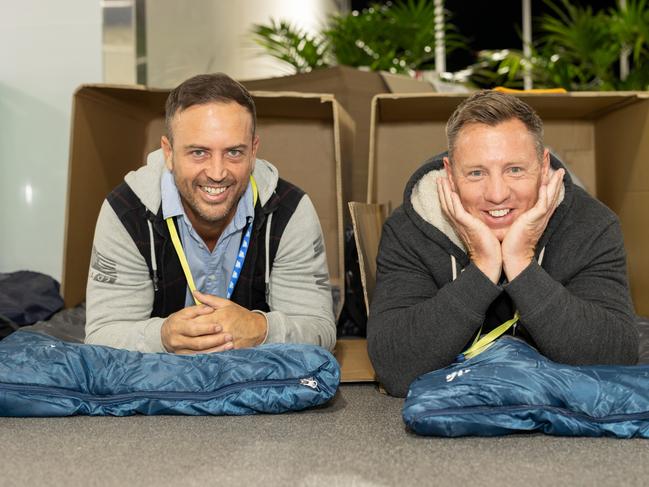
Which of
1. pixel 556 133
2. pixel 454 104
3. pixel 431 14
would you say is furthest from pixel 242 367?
pixel 431 14

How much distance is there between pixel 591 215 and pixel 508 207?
173mm

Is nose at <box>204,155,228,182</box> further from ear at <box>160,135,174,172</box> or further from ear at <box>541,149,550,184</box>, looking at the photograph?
ear at <box>541,149,550,184</box>

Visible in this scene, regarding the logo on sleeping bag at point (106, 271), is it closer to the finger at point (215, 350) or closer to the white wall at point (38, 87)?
the finger at point (215, 350)

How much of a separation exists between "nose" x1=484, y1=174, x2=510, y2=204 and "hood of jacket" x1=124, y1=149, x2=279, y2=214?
0.46 metres

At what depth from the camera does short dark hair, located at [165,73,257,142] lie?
1.56 meters

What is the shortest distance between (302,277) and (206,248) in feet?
0.64

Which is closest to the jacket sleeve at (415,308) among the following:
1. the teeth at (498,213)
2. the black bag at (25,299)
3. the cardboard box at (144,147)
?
the teeth at (498,213)

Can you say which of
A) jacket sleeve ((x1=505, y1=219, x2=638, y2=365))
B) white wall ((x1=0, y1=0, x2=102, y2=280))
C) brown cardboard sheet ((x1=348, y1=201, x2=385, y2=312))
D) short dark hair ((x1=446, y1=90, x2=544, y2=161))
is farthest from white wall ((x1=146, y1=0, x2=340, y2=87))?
jacket sleeve ((x1=505, y1=219, x2=638, y2=365))

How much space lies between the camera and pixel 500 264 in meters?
1.40

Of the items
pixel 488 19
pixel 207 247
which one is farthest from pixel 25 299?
pixel 488 19

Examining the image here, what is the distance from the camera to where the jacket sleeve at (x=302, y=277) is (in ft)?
5.37

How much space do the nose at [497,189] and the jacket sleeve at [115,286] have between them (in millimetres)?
641

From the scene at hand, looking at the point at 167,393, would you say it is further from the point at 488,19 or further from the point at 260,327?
the point at 488,19

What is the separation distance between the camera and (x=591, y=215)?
1.50 m
